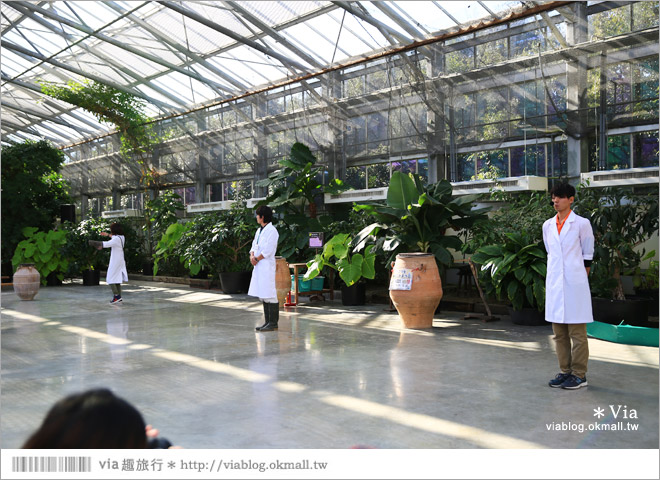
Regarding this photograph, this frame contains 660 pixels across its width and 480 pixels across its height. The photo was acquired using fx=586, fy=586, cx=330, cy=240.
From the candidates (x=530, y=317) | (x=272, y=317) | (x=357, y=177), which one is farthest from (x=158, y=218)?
(x=530, y=317)

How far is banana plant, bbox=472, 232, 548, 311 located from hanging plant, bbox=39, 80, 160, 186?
12.9 m

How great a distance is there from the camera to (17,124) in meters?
25.5

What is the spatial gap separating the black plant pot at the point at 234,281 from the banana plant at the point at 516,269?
5.50 metres

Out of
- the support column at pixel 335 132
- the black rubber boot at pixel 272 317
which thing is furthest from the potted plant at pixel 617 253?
the support column at pixel 335 132

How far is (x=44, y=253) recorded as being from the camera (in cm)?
1359

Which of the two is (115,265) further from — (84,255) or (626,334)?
(626,334)

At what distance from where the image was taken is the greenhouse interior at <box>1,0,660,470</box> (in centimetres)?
383

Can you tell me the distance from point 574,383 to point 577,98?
19.6 feet

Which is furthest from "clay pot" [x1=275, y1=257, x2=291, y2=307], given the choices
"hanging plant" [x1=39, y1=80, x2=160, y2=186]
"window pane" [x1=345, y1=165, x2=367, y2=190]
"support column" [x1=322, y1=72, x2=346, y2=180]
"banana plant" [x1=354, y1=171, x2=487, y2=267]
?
"hanging plant" [x1=39, y1=80, x2=160, y2=186]

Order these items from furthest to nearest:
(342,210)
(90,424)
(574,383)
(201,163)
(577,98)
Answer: (201,163)
(342,210)
(577,98)
(574,383)
(90,424)

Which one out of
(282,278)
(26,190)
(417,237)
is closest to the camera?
(417,237)

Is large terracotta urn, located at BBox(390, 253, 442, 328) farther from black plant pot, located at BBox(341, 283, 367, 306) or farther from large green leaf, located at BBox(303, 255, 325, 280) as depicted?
black plant pot, located at BBox(341, 283, 367, 306)

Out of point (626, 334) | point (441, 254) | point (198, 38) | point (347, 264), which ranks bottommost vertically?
point (626, 334)

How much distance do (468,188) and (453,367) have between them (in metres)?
5.15
